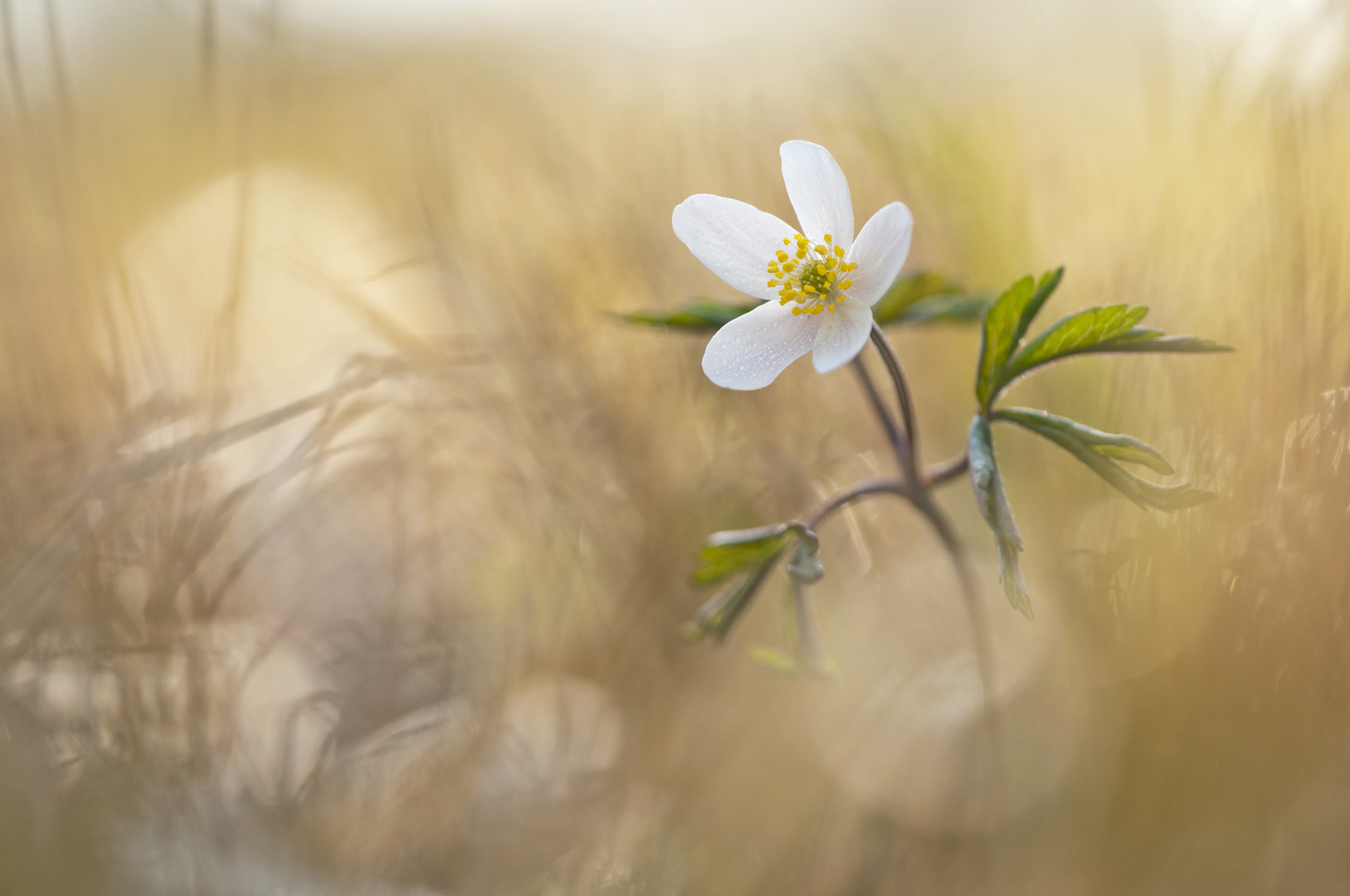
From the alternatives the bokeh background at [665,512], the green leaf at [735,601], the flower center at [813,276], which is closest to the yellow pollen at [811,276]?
the flower center at [813,276]

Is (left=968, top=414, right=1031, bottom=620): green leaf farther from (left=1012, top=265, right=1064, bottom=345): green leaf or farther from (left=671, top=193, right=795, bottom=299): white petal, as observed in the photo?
(left=671, top=193, right=795, bottom=299): white petal

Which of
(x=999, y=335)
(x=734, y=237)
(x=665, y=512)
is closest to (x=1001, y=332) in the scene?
(x=999, y=335)

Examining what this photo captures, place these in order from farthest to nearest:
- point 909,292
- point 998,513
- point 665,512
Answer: point 665,512 → point 909,292 → point 998,513

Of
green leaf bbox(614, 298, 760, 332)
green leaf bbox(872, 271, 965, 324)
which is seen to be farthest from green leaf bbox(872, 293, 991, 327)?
green leaf bbox(614, 298, 760, 332)

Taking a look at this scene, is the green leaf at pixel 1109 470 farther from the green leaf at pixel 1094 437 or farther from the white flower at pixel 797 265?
the white flower at pixel 797 265

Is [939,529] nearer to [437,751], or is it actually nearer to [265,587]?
[437,751]

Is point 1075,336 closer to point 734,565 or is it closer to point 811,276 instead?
point 811,276
